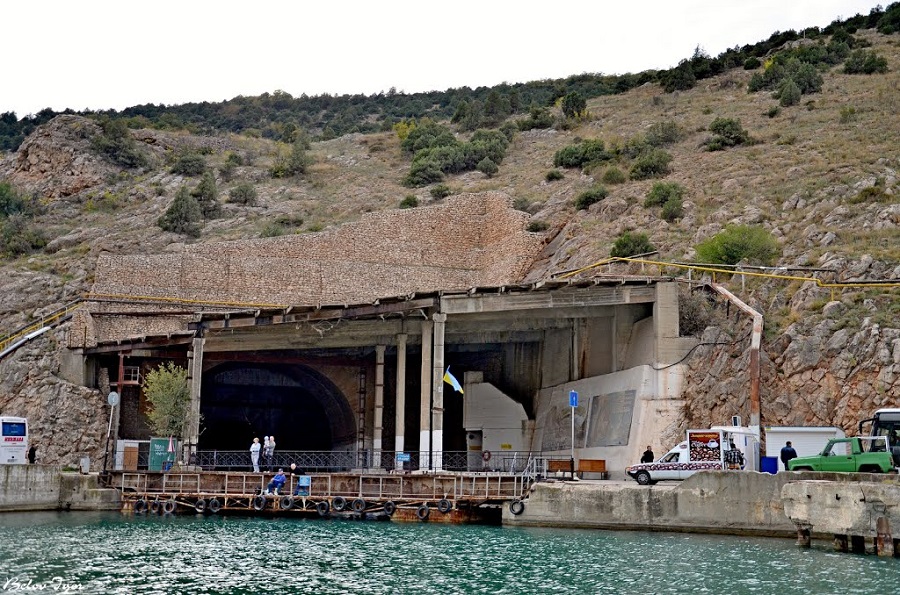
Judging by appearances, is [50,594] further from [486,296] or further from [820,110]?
[820,110]

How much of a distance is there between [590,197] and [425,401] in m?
27.0

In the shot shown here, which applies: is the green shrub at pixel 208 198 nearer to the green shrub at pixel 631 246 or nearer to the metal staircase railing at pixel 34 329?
the metal staircase railing at pixel 34 329

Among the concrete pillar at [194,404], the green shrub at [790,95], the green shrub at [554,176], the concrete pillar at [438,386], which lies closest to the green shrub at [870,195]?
the concrete pillar at [438,386]

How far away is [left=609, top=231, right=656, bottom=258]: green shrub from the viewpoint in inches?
2026

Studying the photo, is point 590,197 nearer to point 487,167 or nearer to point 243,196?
point 487,167

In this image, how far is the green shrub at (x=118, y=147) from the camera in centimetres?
7925

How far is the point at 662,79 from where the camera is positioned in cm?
9362

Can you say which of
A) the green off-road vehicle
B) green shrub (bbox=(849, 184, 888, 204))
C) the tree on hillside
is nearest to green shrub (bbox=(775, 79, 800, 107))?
green shrub (bbox=(849, 184, 888, 204))

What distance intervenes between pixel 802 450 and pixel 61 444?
2891 centimetres

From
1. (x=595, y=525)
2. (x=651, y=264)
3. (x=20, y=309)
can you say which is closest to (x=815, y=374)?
(x=595, y=525)

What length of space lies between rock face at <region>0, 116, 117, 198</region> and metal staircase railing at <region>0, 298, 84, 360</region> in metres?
26.6

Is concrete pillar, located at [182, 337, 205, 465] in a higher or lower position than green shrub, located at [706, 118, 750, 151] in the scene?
lower

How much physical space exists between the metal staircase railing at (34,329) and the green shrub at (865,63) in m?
57.8

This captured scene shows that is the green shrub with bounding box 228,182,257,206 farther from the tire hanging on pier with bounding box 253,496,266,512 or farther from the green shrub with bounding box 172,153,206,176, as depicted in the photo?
the tire hanging on pier with bounding box 253,496,266,512
